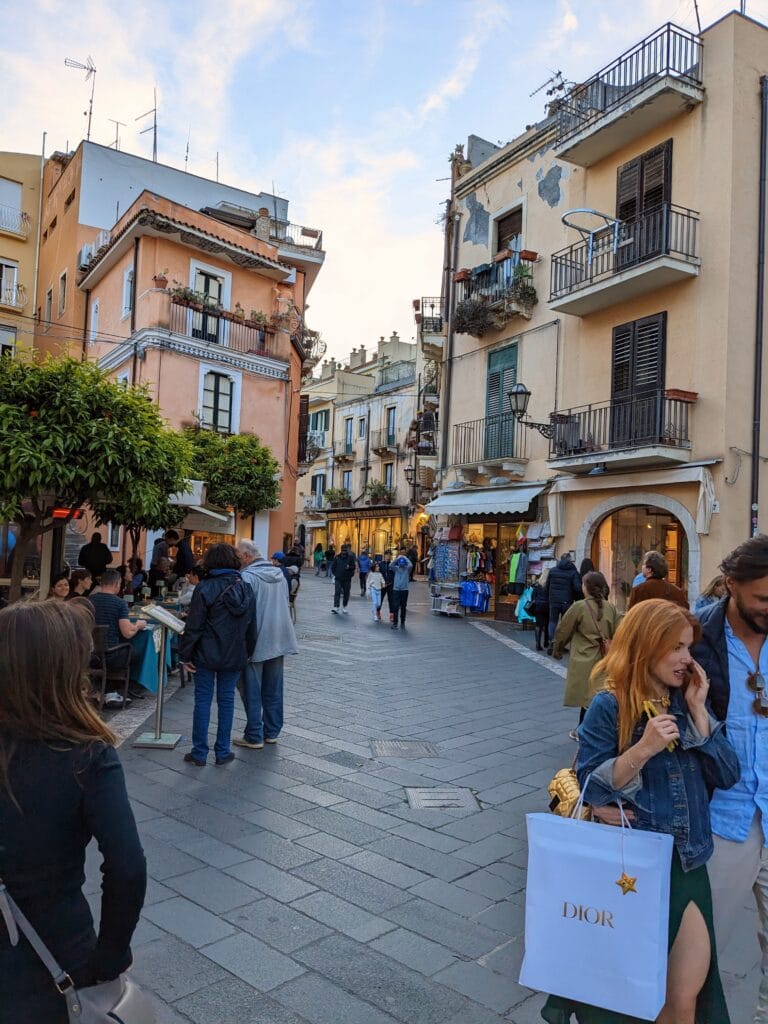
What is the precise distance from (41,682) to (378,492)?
133ft

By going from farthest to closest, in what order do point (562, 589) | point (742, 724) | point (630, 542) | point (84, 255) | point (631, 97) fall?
point (84, 255) < point (630, 542) < point (631, 97) < point (562, 589) < point (742, 724)

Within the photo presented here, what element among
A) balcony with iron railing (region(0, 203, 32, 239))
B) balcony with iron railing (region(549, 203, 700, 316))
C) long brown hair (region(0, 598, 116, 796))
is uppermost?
balcony with iron railing (region(0, 203, 32, 239))

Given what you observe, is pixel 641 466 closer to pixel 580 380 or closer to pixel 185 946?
pixel 580 380

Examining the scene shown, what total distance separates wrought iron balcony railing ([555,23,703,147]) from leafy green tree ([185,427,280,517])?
11515 mm

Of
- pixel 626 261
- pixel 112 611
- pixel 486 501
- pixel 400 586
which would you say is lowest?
pixel 400 586

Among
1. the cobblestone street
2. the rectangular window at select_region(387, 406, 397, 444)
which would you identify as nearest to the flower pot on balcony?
the cobblestone street

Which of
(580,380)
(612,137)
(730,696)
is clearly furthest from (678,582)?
(730,696)

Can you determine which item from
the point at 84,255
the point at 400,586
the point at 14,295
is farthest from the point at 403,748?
the point at 14,295

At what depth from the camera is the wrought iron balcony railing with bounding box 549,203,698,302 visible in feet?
48.7

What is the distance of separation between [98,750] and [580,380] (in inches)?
670

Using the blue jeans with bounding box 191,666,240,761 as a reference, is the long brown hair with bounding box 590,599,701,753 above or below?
above

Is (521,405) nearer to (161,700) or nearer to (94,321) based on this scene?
(161,700)

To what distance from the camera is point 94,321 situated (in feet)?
89.0

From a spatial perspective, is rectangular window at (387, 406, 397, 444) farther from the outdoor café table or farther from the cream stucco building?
the outdoor café table
